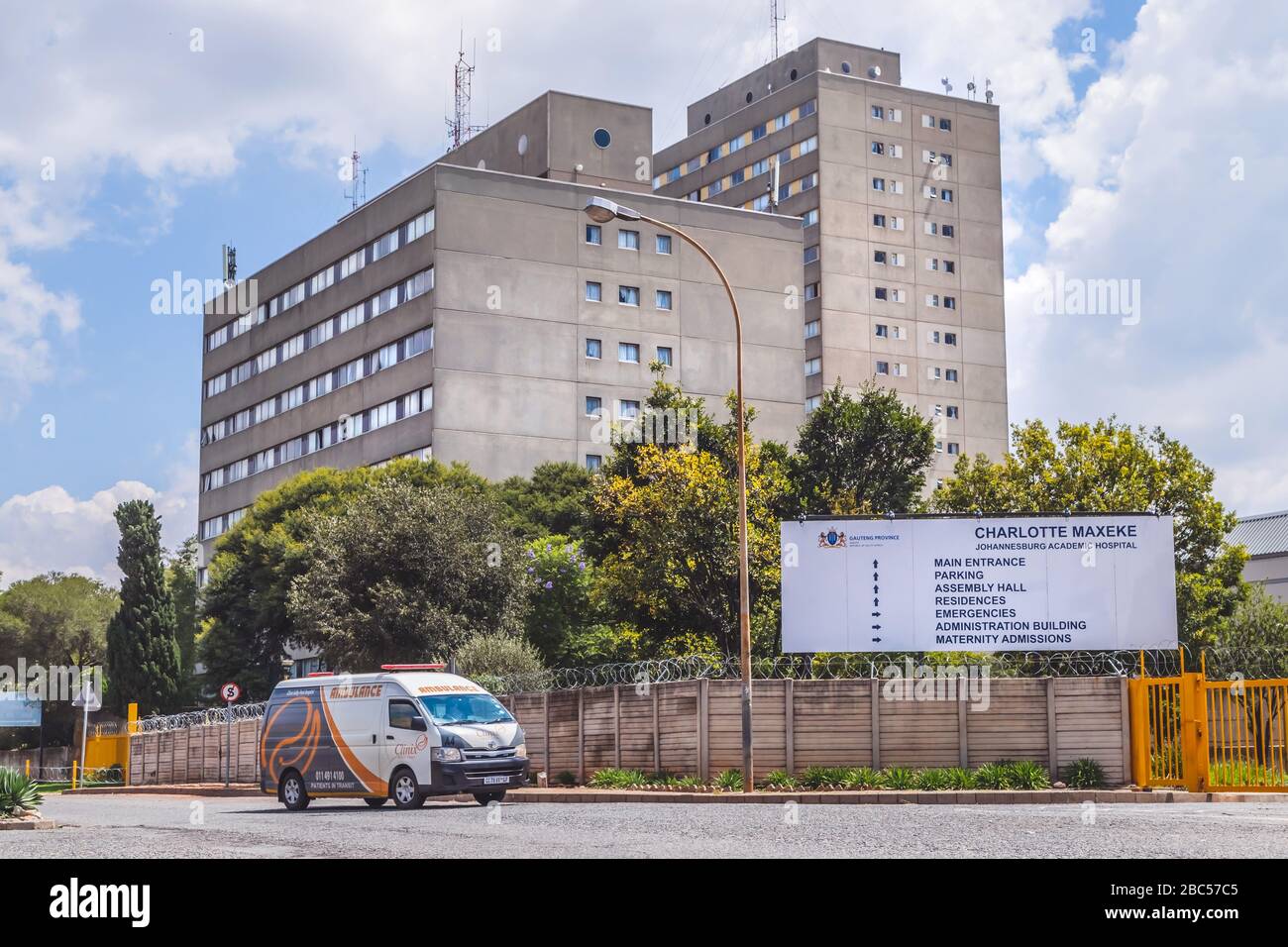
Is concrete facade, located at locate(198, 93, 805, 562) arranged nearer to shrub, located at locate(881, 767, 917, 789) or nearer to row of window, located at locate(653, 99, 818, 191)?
row of window, located at locate(653, 99, 818, 191)

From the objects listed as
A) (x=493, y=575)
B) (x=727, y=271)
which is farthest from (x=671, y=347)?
(x=493, y=575)

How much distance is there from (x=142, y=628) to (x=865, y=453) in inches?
1362

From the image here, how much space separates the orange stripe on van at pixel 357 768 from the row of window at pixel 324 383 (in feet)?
182


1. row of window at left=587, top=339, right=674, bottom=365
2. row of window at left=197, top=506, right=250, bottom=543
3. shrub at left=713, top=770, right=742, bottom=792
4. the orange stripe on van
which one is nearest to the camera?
the orange stripe on van

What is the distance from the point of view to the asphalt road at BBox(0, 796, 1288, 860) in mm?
13969

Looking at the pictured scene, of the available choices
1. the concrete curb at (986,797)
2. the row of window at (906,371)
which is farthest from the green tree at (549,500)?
the row of window at (906,371)

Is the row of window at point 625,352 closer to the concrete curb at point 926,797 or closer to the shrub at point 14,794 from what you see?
the concrete curb at point 926,797

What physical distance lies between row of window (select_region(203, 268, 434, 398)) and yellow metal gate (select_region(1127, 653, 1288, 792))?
60850 millimetres

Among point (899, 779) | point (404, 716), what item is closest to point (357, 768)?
point (404, 716)

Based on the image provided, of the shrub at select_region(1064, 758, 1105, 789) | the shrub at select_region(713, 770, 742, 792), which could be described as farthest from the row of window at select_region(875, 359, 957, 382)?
the shrub at select_region(1064, 758, 1105, 789)

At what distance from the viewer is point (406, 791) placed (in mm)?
25031

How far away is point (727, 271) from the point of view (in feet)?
303

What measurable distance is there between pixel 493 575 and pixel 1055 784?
23.6 m

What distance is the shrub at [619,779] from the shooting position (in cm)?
2955
